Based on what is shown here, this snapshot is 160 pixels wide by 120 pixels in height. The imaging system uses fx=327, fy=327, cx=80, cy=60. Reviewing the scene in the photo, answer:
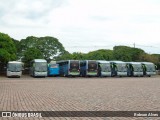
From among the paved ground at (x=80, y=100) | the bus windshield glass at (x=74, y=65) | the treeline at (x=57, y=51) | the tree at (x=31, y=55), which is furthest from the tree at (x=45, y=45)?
the paved ground at (x=80, y=100)

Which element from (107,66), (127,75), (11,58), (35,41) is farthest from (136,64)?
(35,41)

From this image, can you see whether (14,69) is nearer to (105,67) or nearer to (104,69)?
(104,69)

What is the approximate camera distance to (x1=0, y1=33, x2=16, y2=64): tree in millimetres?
57500

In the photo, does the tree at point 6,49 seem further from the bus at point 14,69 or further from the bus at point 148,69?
the bus at point 148,69

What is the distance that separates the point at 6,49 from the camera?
58.8 m

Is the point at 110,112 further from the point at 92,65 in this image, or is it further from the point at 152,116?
the point at 92,65

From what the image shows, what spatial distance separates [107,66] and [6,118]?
148 ft

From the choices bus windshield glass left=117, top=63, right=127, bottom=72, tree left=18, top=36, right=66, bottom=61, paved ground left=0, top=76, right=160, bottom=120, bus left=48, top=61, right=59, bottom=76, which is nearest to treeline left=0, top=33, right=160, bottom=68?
tree left=18, top=36, right=66, bottom=61

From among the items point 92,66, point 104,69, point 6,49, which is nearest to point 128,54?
point 104,69

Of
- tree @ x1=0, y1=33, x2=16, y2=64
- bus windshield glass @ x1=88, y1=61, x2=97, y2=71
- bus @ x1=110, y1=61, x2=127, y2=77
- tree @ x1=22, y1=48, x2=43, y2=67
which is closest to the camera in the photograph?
Answer: bus windshield glass @ x1=88, y1=61, x2=97, y2=71

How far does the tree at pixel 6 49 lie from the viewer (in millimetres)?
57500

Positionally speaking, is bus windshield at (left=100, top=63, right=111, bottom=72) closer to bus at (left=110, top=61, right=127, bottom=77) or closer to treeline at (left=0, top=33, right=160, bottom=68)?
bus at (left=110, top=61, right=127, bottom=77)

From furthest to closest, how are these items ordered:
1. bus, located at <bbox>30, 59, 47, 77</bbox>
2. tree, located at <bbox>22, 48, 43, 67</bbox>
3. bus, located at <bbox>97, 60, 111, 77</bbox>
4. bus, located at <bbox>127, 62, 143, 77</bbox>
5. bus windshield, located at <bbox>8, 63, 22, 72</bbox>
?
tree, located at <bbox>22, 48, 43, 67</bbox> < bus, located at <bbox>127, 62, 143, 77</bbox> < bus, located at <bbox>97, 60, 111, 77</bbox> < bus, located at <bbox>30, 59, 47, 77</bbox> < bus windshield, located at <bbox>8, 63, 22, 72</bbox>

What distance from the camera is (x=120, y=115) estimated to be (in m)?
9.95
